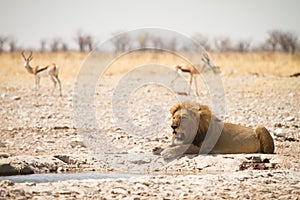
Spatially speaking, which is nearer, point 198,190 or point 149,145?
point 198,190

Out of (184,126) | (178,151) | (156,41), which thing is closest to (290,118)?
(184,126)

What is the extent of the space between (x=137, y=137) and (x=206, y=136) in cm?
246

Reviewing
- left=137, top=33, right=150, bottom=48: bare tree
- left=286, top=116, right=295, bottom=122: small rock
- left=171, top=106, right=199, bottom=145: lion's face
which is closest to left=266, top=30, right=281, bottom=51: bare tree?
left=137, top=33, right=150, bottom=48: bare tree

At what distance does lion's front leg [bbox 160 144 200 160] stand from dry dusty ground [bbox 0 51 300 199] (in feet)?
0.43

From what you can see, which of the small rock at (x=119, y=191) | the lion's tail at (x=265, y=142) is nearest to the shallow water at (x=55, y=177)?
the small rock at (x=119, y=191)

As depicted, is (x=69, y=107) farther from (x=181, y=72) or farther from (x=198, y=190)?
(x=198, y=190)

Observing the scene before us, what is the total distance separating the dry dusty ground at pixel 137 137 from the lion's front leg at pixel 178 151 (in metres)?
0.13

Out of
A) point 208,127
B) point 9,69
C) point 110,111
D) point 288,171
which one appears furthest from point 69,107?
point 9,69

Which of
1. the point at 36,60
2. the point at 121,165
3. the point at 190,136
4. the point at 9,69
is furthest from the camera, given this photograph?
the point at 36,60

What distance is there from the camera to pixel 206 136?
35.2ft

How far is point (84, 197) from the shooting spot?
308 inches

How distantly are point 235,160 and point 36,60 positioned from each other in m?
26.8

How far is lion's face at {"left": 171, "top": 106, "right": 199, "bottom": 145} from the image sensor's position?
1052 cm

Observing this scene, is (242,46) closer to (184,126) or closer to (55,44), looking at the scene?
(55,44)
